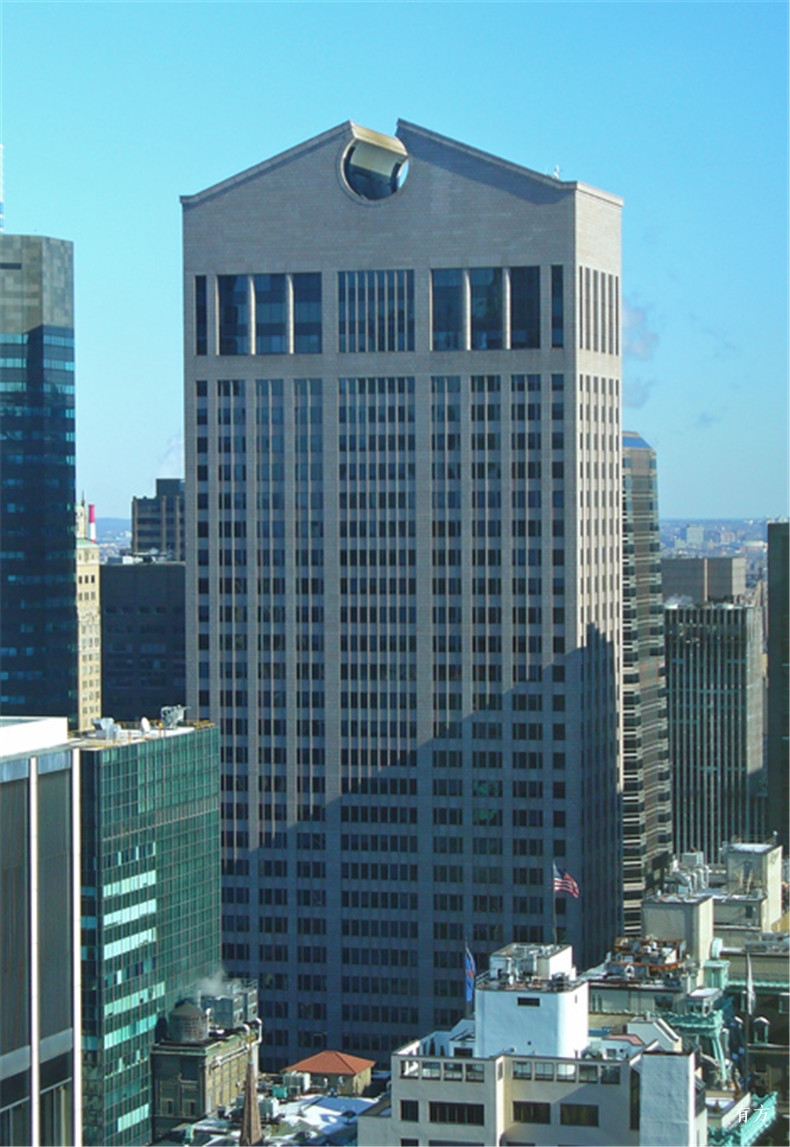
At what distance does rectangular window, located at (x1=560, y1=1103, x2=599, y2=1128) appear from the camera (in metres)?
92.7

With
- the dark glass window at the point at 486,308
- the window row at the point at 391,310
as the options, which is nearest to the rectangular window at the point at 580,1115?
the window row at the point at 391,310

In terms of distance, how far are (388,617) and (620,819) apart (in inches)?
1069

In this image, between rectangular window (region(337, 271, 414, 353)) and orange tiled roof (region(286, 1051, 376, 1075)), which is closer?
orange tiled roof (region(286, 1051, 376, 1075))

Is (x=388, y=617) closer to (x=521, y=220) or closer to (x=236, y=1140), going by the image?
(x=521, y=220)

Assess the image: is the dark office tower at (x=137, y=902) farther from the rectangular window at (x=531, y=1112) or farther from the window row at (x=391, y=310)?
the rectangular window at (x=531, y=1112)

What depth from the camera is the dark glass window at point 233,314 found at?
194 meters

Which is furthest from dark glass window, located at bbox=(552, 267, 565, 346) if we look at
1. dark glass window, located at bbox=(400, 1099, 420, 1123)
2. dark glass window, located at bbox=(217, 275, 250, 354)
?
dark glass window, located at bbox=(400, 1099, 420, 1123)

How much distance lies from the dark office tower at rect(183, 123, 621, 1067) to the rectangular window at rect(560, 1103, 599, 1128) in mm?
89654

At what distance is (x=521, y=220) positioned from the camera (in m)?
188

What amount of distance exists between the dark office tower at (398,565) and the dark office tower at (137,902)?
32088 mm

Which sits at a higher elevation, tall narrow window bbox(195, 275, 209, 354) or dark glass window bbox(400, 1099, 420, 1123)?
tall narrow window bbox(195, 275, 209, 354)

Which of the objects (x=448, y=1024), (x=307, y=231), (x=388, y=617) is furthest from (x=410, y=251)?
(x=448, y=1024)

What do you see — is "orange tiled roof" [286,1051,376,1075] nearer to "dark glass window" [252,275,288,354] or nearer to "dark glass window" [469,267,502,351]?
"dark glass window" [469,267,502,351]

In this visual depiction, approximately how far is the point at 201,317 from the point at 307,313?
9033 mm
